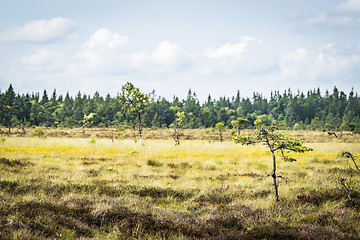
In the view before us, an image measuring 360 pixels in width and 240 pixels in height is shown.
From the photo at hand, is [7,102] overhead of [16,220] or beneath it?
overhead

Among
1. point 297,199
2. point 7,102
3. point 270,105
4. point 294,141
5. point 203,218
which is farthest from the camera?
point 270,105

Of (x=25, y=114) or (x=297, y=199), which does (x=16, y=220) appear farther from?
(x=25, y=114)

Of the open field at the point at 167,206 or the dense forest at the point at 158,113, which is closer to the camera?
the open field at the point at 167,206

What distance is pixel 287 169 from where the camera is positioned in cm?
1272

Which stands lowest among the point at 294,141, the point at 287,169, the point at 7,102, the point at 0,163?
the point at 287,169

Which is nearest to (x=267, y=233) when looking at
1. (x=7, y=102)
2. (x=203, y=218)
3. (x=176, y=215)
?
(x=203, y=218)

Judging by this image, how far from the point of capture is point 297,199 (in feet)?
24.2

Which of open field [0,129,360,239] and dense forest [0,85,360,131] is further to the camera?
dense forest [0,85,360,131]

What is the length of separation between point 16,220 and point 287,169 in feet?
38.2

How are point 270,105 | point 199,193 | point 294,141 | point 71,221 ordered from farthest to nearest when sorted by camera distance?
point 270,105
point 199,193
point 294,141
point 71,221

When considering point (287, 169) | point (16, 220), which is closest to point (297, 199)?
point (287, 169)

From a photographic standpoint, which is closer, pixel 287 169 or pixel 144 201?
pixel 144 201

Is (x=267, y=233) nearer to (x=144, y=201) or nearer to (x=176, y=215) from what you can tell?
(x=176, y=215)

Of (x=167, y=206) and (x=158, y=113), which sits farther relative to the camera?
(x=158, y=113)
